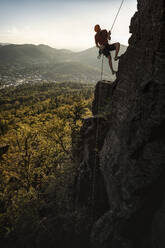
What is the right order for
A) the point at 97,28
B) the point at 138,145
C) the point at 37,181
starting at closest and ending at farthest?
1. the point at 138,145
2. the point at 97,28
3. the point at 37,181

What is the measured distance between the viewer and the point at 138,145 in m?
9.52

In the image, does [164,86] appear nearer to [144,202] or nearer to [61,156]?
[144,202]

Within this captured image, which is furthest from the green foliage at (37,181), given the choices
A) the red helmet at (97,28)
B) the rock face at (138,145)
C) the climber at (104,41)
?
the red helmet at (97,28)

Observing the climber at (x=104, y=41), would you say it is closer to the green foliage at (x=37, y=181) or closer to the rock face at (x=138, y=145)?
the rock face at (x=138, y=145)

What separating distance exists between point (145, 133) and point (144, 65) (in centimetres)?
403

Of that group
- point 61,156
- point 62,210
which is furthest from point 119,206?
point 61,156

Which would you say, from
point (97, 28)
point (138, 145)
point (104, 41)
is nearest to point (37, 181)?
point (138, 145)

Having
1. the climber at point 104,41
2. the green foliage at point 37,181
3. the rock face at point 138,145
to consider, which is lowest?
the green foliage at point 37,181

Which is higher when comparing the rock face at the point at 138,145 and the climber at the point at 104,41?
the climber at the point at 104,41

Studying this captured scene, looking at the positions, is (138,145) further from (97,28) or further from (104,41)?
(97,28)

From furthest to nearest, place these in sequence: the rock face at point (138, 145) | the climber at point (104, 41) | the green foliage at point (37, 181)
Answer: the green foliage at point (37, 181)
the climber at point (104, 41)
the rock face at point (138, 145)

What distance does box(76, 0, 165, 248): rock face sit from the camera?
27.2 ft

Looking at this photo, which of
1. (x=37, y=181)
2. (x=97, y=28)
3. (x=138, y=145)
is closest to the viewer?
(x=138, y=145)

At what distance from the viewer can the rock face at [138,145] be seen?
829 centimetres
